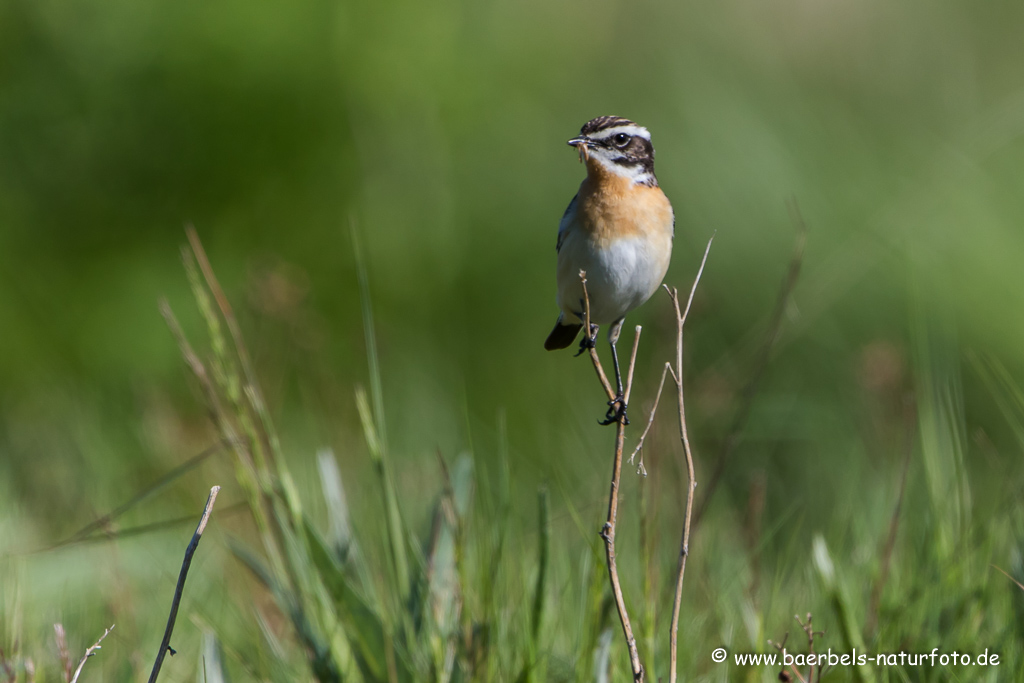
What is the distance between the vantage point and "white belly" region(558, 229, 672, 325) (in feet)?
8.05

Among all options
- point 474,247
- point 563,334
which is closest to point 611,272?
point 563,334

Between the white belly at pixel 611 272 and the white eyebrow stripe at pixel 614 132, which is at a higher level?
the white eyebrow stripe at pixel 614 132

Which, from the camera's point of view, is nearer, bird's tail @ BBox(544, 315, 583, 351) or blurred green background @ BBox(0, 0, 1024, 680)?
bird's tail @ BBox(544, 315, 583, 351)

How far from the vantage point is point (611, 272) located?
2.47 metres

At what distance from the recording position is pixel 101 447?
16.3 feet

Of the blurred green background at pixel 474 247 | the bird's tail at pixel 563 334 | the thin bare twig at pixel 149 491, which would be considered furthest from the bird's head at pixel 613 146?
the thin bare twig at pixel 149 491

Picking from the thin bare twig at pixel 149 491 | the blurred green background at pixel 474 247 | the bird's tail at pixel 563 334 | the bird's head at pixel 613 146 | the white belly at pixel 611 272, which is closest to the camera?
the thin bare twig at pixel 149 491

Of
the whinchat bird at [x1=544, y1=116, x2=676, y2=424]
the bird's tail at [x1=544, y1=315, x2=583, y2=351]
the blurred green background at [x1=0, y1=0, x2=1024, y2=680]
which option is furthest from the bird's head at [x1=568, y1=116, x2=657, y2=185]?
the blurred green background at [x1=0, y1=0, x2=1024, y2=680]

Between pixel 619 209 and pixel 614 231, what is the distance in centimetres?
8

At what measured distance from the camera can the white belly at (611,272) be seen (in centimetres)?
246

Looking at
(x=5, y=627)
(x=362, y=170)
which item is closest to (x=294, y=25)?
(x=362, y=170)

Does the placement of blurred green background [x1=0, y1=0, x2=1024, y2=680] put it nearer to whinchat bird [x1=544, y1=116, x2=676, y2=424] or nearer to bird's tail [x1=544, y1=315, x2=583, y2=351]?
bird's tail [x1=544, y1=315, x2=583, y2=351]

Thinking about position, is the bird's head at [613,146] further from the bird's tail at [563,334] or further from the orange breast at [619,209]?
the bird's tail at [563,334]

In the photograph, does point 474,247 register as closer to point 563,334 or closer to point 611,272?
point 563,334
